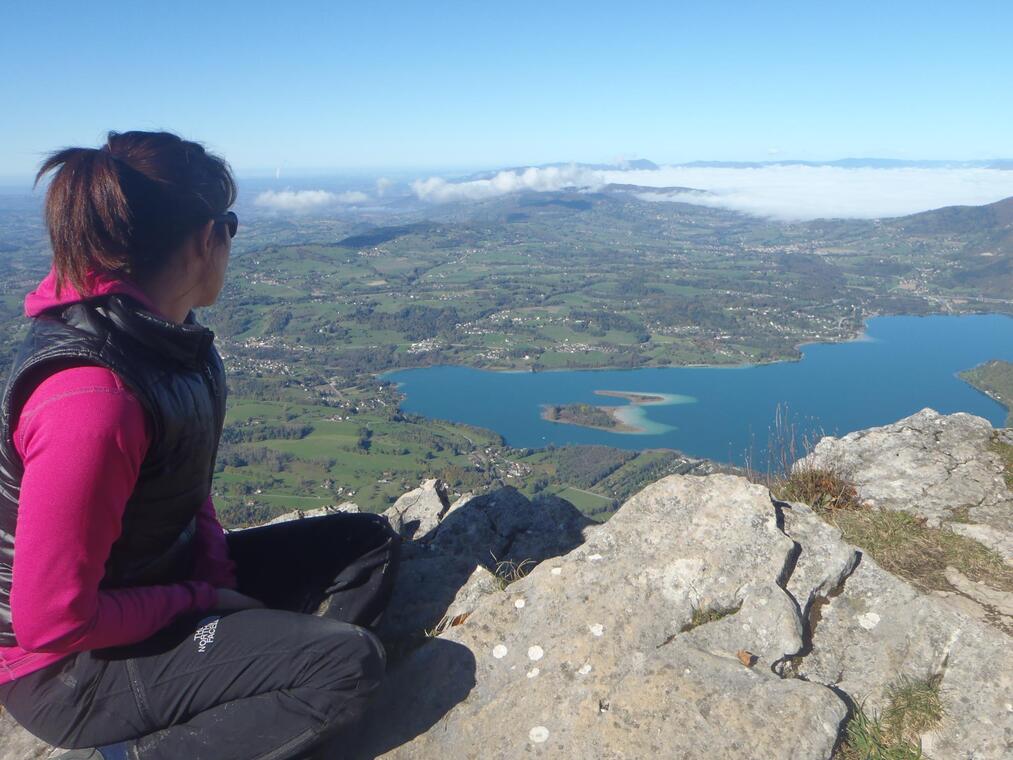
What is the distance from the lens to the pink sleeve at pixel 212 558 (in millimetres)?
3225

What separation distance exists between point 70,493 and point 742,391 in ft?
173

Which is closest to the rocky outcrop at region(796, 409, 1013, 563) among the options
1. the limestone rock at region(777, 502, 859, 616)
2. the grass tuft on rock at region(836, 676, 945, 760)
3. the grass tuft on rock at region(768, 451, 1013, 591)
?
the grass tuft on rock at region(768, 451, 1013, 591)

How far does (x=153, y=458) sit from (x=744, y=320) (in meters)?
77.2

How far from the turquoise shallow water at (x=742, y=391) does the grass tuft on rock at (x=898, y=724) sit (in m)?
33.9

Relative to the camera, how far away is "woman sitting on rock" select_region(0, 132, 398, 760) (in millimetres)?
2047

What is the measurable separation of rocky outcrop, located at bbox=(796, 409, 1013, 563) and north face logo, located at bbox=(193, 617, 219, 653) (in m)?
4.79

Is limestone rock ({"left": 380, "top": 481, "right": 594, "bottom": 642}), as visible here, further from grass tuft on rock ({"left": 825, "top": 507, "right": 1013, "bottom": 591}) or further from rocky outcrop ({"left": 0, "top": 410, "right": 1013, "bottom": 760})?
grass tuft on rock ({"left": 825, "top": 507, "right": 1013, "bottom": 591})

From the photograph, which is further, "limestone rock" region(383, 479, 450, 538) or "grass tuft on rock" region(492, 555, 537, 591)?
"limestone rock" region(383, 479, 450, 538)

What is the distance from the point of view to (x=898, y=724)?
277cm

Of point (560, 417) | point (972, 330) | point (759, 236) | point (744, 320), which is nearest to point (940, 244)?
point (759, 236)

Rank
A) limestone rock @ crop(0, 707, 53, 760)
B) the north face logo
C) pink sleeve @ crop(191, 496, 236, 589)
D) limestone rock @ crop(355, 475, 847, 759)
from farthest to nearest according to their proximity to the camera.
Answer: pink sleeve @ crop(191, 496, 236, 589)
limestone rock @ crop(0, 707, 53, 760)
limestone rock @ crop(355, 475, 847, 759)
the north face logo

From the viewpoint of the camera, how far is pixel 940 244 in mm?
113938

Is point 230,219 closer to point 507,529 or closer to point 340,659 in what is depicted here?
point 340,659

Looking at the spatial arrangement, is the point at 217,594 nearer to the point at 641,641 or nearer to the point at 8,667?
the point at 8,667
